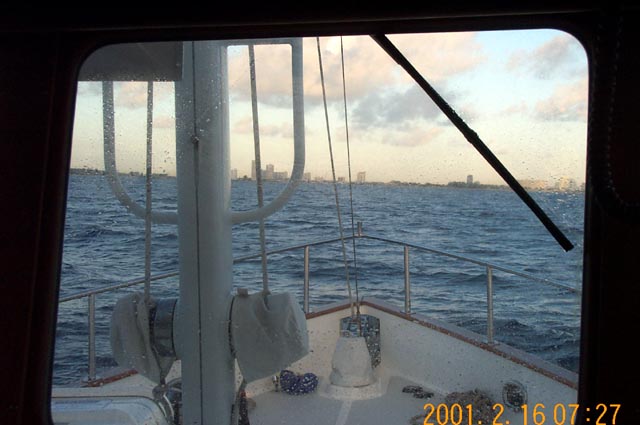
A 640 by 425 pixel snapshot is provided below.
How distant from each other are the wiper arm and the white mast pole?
43 centimetres

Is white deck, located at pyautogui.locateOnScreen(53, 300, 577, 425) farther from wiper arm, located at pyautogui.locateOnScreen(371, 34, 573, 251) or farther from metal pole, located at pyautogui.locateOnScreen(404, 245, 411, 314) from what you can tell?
wiper arm, located at pyautogui.locateOnScreen(371, 34, 573, 251)

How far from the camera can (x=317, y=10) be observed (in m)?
1.02

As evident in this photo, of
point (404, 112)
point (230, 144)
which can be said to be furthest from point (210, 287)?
point (404, 112)

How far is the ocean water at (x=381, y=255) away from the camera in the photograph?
1146mm

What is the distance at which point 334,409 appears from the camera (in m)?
1.32

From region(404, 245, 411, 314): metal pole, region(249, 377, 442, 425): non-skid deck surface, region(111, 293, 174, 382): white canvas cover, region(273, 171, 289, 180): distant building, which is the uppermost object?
region(273, 171, 289, 180): distant building

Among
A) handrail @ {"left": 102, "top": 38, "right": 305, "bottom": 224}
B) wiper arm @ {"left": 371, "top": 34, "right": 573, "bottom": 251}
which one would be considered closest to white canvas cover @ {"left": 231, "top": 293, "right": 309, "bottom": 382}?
handrail @ {"left": 102, "top": 38, "right": 305, "bottom": 224}

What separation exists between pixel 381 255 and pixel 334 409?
1.17 feet

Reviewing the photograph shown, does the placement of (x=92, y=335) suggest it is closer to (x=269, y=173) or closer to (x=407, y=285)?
(x=269, y=173)

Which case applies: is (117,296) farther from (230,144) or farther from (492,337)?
(492,337)

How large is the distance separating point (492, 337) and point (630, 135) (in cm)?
51

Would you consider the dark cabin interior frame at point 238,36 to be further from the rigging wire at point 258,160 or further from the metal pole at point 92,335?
the rigging wire at point 258,160

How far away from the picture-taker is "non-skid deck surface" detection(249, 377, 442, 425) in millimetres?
1291

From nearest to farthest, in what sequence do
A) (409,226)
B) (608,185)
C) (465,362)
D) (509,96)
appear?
(608,185)
(509,96)
(409,226)
(465,362)
